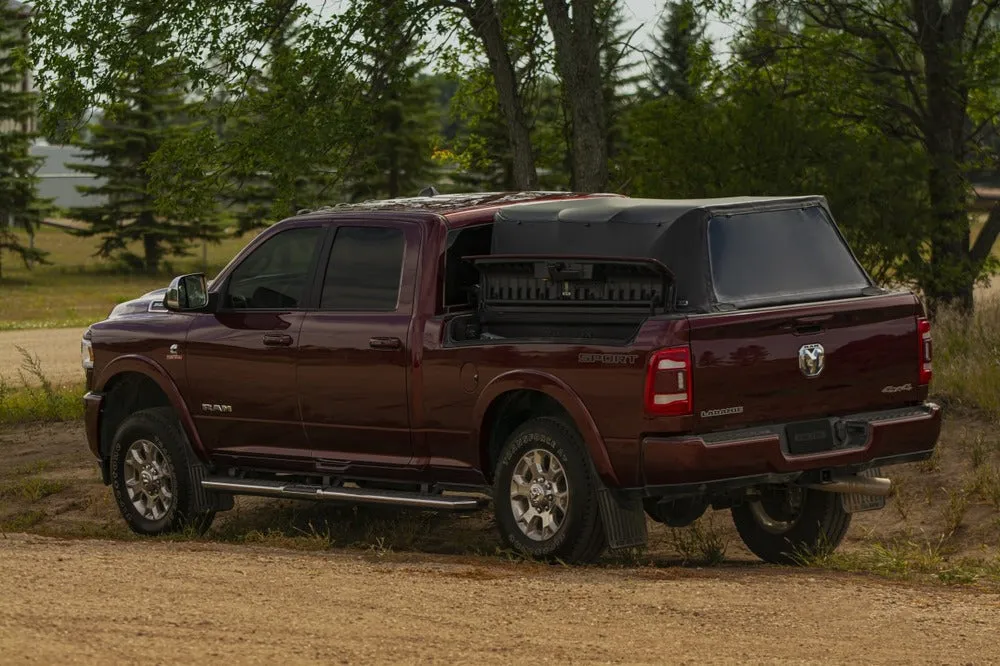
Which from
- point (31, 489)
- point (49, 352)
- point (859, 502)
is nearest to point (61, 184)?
point (49, 352)

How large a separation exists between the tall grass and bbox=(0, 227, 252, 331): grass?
20036 mm

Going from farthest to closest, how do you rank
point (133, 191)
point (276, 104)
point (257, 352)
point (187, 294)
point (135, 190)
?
1. point (133, 191)
2. point (135, 190)
3. point (276, 104)
4. point (187, 294)
5. point (257, 352)

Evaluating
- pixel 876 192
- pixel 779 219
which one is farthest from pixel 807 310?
pixel 876 192

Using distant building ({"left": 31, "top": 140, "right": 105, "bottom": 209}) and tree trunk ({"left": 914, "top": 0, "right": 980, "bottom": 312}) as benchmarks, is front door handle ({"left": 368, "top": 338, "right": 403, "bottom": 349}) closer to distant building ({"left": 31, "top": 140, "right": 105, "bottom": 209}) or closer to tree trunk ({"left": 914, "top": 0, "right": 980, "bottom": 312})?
tree trunk ({"left": 914, "top": 0, "right": 980, "bottom": 312})

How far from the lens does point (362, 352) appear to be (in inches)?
380

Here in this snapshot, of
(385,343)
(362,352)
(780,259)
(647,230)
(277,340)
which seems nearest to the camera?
(647,230)

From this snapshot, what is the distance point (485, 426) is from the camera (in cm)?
920

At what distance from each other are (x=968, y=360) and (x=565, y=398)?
23.5ft

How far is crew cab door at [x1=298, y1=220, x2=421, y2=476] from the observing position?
31.3 feet

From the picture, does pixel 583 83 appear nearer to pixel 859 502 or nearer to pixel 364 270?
pixel 364 270

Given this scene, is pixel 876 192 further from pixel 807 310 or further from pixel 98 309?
pixel 98 309

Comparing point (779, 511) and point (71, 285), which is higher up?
point (779, 511)

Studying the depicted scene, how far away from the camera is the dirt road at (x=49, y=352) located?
70.8 ft

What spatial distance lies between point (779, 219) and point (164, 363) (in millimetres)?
4089
